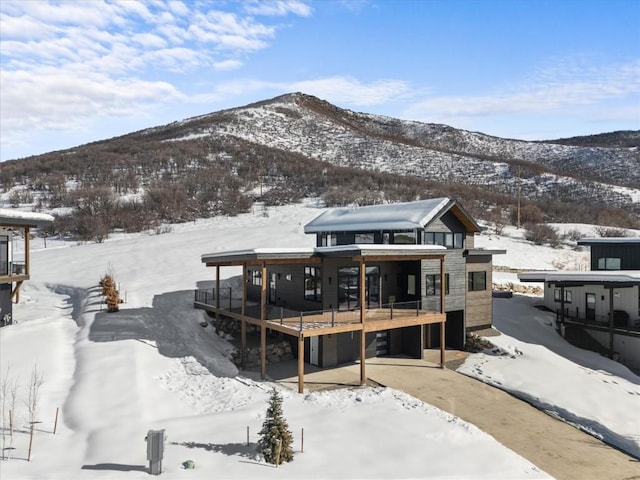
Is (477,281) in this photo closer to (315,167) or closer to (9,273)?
(9,273)

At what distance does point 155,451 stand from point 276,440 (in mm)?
2718

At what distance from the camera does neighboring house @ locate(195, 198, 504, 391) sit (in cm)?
1888

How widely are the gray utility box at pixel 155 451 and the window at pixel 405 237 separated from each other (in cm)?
1442

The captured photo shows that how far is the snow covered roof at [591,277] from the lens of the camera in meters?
22.4

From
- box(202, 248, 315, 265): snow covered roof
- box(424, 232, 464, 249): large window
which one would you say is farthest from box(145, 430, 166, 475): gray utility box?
box(424, 232, 464, 249): large window

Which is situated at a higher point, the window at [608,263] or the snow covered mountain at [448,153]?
the snow covered mountain at [448,153]

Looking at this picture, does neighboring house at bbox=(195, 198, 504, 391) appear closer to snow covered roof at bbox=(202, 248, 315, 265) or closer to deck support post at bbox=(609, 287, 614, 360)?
snow covered roof at bbox=(202, 248, 315, 265)

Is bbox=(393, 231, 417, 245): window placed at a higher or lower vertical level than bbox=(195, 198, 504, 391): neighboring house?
higher

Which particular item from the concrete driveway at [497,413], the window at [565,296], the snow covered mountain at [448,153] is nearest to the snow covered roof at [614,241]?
the window at [565,296]

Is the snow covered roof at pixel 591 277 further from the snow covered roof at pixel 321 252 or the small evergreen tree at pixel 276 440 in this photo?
the small evergreen tree at pixel 276 440

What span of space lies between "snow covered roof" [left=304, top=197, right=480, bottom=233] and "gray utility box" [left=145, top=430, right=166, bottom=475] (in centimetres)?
1417

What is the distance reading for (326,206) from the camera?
55.0 meters

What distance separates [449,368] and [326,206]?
35.7m

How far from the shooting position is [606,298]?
24969 millimetres
